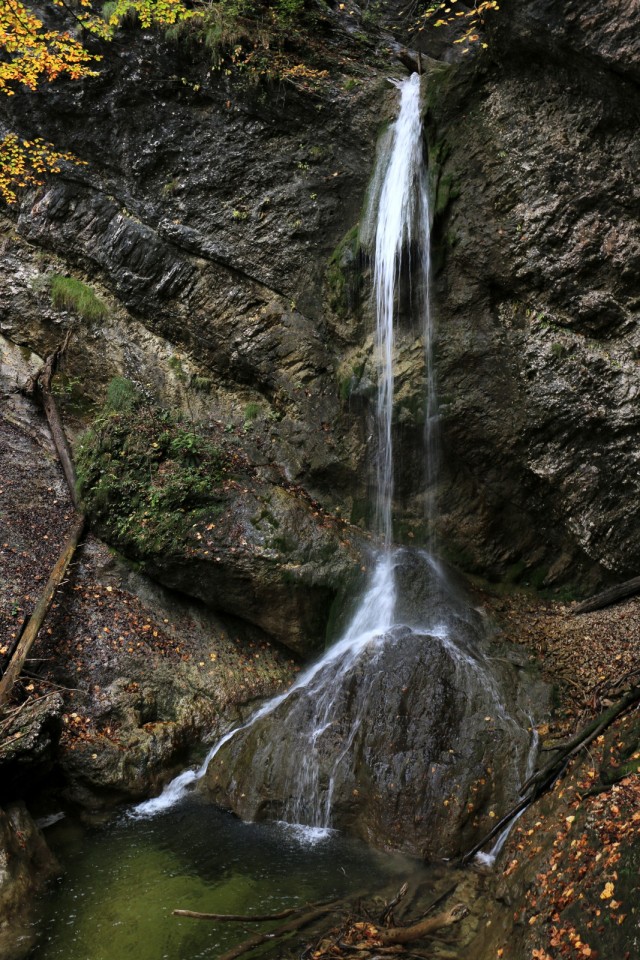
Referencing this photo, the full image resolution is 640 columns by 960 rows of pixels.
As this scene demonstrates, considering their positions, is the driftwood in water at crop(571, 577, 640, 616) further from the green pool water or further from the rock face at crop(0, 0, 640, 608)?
the green pool water

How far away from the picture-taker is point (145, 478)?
364 inches

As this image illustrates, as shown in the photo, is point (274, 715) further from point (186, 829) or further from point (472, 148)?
point (472, 148)

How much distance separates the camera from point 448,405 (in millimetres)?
8906

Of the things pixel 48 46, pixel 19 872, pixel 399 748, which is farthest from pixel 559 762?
pixel 48 46

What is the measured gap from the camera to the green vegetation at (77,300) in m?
11.3

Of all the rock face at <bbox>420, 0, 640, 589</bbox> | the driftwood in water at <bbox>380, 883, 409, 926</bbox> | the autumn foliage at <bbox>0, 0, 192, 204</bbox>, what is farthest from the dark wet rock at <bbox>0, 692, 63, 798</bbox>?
the autumn foliage at <bbox>0, 0, 192, 204</bbox>

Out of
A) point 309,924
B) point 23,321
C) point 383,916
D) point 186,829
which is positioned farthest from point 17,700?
point 23,321

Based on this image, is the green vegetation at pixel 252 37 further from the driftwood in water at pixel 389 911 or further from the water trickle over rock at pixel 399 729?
the driftwood in water at pixel 389 911

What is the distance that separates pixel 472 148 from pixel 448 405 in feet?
11.1

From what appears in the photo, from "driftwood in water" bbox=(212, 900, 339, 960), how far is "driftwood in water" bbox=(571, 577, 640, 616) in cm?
528

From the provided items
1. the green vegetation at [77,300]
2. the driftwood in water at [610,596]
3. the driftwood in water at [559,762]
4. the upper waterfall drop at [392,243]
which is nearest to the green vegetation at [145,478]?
the green vegetation at [77,300]

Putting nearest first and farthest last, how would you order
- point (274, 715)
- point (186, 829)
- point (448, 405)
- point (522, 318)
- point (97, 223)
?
point (186, 829)
point (274, 715)
point (522, 318)
point (448, 405)
point (97, 223)

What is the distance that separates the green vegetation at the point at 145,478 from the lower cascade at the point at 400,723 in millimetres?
2654

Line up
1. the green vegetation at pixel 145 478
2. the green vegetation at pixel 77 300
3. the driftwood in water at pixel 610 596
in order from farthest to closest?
1. the green vegetation at pixel 77 300
2. the green vegetation at pixel 145 478
3. the driftwood in water at pixel 610 596
